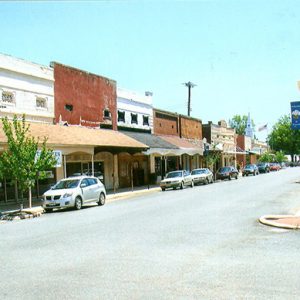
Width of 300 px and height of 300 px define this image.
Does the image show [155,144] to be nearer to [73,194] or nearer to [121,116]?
[121,116]

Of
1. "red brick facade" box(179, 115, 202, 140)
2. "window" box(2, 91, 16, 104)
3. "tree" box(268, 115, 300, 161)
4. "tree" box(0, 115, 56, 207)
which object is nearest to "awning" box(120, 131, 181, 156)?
"red brick facade" box(179, 115, 202, 140)

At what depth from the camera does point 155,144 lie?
37.9 metres

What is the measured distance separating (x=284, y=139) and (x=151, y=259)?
122975 mm

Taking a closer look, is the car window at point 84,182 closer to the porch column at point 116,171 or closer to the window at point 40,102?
the window at point 40,102

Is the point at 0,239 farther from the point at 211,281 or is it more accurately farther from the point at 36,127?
the point at 36,127

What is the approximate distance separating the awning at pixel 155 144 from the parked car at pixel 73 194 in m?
12.9

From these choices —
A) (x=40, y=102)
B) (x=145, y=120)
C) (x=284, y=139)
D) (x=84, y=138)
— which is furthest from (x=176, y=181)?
(x=284, y=139)

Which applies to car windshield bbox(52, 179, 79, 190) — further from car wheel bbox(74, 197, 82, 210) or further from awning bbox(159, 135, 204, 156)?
awning bbox(159, 135, 204, 156)

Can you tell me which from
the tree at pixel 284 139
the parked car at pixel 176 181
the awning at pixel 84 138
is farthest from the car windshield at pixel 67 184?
the tree at pixel 284 139

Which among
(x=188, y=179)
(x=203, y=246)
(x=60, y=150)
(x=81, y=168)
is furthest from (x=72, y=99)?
(x=203, y=246)

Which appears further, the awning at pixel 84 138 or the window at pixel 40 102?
the window at pixel 40 102

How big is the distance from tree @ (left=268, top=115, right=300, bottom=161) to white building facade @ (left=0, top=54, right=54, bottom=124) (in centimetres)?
10454

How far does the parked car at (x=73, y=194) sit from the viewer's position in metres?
20.0

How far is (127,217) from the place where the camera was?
16141 mm
